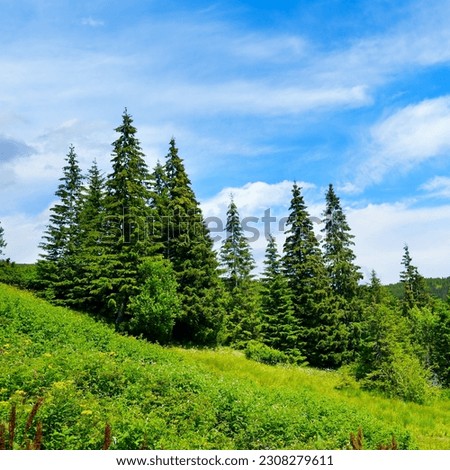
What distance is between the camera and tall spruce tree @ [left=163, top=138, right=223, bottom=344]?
33500 mm

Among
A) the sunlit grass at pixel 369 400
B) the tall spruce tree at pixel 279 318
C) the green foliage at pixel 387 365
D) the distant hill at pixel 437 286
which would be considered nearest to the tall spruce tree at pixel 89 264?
the sunlit grass at pixel 369 400

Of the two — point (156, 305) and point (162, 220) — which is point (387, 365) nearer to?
point (156, 305)

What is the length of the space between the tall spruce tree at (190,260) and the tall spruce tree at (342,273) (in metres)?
11.1

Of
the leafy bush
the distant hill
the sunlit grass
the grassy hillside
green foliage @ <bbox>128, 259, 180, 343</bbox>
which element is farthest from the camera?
the distant hill

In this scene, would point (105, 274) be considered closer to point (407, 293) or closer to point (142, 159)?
point (142, 159)

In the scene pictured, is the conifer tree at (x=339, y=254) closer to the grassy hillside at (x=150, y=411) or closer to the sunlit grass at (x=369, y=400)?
the sunlit grass at (x=369, y=400)

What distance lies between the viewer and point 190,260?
34844 mm

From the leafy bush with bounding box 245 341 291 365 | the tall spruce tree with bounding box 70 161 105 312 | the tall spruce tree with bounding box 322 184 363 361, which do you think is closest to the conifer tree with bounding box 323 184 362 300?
the tall spruce tree with bounding box 322 184 363 361

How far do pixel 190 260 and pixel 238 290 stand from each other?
322 inches

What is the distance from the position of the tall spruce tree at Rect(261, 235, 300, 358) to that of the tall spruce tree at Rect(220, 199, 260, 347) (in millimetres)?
1033

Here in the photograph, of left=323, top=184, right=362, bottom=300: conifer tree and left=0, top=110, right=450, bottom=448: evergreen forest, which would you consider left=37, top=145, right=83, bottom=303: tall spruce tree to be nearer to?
left=0, top=110, right=450, bottom=448: evergreen forest

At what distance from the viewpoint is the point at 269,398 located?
12711 millimetres

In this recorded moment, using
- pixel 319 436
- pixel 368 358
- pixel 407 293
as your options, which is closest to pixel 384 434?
pixel 319 436
